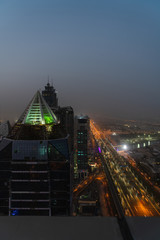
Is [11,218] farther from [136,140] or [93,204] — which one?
[136,140]

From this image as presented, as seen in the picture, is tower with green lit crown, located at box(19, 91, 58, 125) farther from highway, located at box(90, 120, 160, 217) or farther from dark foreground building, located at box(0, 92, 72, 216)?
highway, located at box(90, 120, 160, 217)

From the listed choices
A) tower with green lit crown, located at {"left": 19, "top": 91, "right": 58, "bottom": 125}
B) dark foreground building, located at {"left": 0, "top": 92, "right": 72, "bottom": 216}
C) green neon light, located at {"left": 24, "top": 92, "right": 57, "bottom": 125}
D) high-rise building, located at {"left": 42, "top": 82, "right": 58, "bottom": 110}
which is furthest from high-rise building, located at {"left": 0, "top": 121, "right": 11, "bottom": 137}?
high-rise building, located at {"left": 42, "top": 82, "right": 58, "bottom": 110}

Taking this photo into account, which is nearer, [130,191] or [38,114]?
[38,114]

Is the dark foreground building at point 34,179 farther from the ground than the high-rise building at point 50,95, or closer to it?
closer to it

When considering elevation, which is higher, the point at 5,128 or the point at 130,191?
the point at 5,128

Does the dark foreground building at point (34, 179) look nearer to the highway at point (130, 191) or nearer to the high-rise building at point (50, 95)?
the highway at point (130, 191)

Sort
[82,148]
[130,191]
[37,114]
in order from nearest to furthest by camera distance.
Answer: [37,114] < [130,191] < [82,148]

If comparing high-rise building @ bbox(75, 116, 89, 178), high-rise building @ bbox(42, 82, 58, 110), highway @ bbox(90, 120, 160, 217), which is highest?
high-rise building @ bbox(42, 82, 58, 110)

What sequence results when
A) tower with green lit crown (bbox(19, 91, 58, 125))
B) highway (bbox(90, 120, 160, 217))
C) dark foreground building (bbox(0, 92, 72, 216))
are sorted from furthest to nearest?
tower with green lit crown (bbox(19, 91, 58, 125)), highway (bbox(90, 120, 160, 217)), dark foreground building (bbox(0, 92, 72, 216))

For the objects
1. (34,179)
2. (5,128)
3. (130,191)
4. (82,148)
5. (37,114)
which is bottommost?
(130,191)

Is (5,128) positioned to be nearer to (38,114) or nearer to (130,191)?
(38,114)

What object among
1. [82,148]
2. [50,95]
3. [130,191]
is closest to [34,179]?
[130,191]

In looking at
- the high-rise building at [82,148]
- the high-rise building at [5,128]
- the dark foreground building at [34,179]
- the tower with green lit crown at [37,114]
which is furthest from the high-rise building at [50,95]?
the dark foreground building at [34,179]

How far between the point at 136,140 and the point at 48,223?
46900 millimetres
